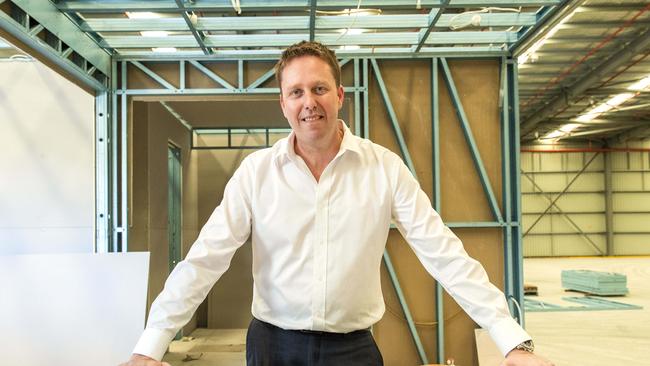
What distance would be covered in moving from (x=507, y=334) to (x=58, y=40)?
4142 millimetres

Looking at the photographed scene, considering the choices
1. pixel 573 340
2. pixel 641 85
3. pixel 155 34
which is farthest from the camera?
pixel 641 85

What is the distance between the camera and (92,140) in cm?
541

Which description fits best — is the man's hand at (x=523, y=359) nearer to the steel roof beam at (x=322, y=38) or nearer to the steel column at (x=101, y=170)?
the steel roof beam at (x=322, y=38)

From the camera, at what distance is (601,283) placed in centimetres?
1149

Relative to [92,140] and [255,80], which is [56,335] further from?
[255,80]

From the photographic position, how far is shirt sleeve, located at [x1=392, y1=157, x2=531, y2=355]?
1641 mm

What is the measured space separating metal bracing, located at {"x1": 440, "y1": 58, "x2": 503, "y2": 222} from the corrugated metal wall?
16.3 metres

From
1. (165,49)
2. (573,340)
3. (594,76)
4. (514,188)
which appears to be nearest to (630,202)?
(594,76)

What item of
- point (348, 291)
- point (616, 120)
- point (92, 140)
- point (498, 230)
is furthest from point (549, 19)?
point (616, 120)

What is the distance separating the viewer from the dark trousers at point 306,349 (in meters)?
1.95

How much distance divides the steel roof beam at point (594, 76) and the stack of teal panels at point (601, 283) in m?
4.04

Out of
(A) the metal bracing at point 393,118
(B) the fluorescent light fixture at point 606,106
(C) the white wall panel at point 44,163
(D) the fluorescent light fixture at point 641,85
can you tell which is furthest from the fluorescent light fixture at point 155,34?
(B) the fluorescent light fixture at point 606,106

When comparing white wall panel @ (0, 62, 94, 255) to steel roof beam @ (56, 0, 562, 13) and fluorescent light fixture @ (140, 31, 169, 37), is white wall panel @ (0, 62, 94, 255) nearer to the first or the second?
fluorescent light fixture @ (140, 31, 169, 37)

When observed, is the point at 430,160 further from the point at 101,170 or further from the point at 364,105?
the point at 101,170
